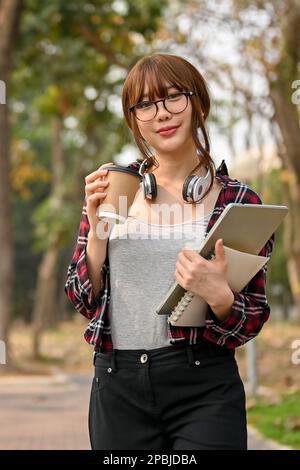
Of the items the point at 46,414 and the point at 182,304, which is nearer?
the point at 182,304

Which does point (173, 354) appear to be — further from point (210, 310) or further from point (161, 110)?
point (161, 110)

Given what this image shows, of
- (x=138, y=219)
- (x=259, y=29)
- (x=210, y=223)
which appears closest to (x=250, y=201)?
→ (x=210, y=223)

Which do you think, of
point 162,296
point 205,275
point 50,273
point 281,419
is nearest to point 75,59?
point 50,273

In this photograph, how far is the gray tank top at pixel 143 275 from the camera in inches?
103

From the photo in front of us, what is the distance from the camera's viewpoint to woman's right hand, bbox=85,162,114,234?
2.64 m

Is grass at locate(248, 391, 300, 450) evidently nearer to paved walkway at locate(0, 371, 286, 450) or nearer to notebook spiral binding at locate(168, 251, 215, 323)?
paved walkway at locate(0, 371, 286, 450)

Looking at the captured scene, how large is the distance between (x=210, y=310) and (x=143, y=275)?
9.1 inches

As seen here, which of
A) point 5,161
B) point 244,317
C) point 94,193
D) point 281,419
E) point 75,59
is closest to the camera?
Result: point 244,317

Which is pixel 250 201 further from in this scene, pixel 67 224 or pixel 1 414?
pixel 67 224

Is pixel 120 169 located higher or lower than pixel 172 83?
lower

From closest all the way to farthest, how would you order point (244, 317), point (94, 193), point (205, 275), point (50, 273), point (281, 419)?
1. point (205, 275)
2. point (244, 317)
3. point (94, 193)
4. point (281, 419)
5. point (50, 273)

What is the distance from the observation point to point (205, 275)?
2.42m

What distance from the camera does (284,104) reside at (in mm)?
14859

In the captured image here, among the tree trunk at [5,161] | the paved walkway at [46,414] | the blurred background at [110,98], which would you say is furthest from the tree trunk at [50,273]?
the paved walkway at [46,414]
